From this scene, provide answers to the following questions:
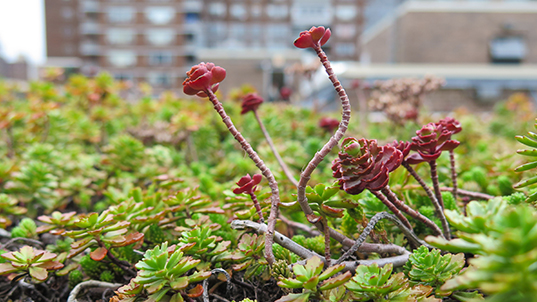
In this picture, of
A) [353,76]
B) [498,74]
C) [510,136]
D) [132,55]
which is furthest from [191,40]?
[510,136]

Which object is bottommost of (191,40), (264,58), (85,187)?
(85,187)

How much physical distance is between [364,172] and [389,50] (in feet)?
76.0

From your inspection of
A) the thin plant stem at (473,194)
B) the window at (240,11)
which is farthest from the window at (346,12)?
the thin plant stem at (473,194)

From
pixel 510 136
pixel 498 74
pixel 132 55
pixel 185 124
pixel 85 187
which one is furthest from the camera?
pixel 132 55

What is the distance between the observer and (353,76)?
1496 cm

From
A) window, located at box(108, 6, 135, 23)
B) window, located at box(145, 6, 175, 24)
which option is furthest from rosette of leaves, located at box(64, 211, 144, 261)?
window, located at box(108, 6, 135, 23)

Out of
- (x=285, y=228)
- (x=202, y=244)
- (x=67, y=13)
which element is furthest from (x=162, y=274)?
(x=67, y=13)

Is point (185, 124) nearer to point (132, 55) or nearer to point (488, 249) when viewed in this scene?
point (488, 249)

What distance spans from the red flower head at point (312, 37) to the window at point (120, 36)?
3856cm

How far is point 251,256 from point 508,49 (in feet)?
79.2

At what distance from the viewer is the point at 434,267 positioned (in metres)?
0.71

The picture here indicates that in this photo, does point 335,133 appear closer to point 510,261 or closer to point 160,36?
point 510,261

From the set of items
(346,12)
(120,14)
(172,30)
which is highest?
(346,12)

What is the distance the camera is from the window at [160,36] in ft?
116
